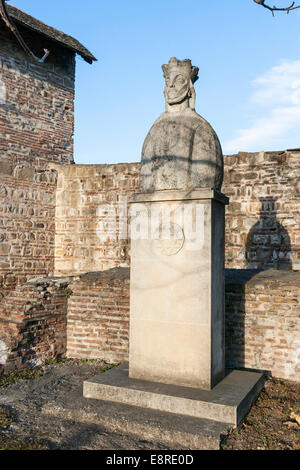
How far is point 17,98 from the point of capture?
8961mm

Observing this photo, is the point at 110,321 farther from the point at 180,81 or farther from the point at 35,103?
the point at 35,103

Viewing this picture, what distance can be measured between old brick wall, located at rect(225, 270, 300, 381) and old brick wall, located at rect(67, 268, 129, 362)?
1507 millimetres

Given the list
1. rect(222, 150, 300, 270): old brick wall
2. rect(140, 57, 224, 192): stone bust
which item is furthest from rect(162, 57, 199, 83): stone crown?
rect(222, 150, 300, 270): old brick wall

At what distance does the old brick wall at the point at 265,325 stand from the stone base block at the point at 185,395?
0.64 metres

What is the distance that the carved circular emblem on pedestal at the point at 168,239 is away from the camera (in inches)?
151

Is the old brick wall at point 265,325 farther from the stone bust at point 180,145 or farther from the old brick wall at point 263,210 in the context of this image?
the old brick wall at point 263,210

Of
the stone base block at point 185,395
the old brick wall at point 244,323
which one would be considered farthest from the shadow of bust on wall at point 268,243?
the stone base block at point 185,395

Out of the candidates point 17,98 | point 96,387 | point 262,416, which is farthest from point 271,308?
point 17,98

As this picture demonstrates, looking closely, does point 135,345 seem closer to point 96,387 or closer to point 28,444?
point 96,387

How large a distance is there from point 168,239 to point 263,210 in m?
4.46

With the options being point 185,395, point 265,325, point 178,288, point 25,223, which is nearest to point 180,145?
point 178,288

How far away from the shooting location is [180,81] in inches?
160

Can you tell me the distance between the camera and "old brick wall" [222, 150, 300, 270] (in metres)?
7.54
